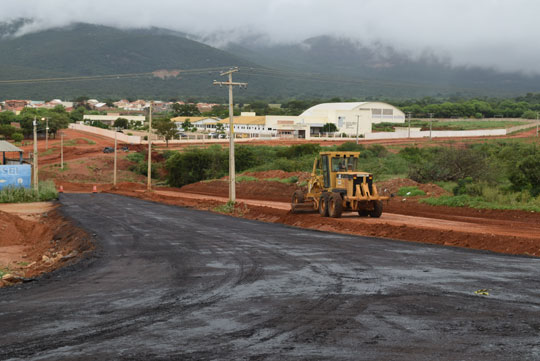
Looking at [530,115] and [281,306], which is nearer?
[281,306]

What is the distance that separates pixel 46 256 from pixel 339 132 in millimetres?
117604

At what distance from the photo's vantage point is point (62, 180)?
8212cm

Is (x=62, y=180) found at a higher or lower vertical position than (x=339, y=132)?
lower

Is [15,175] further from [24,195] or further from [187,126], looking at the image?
[187,126]

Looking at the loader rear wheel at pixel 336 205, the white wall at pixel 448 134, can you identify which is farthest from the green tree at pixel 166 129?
the loader rear wheel at pixel 336 205

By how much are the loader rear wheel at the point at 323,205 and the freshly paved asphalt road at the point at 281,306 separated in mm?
8849

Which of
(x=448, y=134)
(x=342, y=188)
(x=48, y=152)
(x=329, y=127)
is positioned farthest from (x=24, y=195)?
(x=329, y=127)

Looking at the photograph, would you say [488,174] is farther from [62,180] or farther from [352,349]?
[62,180]

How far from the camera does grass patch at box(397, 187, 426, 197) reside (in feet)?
131

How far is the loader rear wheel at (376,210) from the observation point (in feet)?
96.5

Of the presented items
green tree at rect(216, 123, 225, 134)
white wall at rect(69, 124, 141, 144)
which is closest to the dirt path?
white wall at rect(69, 124, 141, 144)

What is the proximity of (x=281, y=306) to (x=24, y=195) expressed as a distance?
45.8 m

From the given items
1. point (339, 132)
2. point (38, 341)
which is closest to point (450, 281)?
point (38, 341)

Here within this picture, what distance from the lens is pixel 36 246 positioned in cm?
2627
